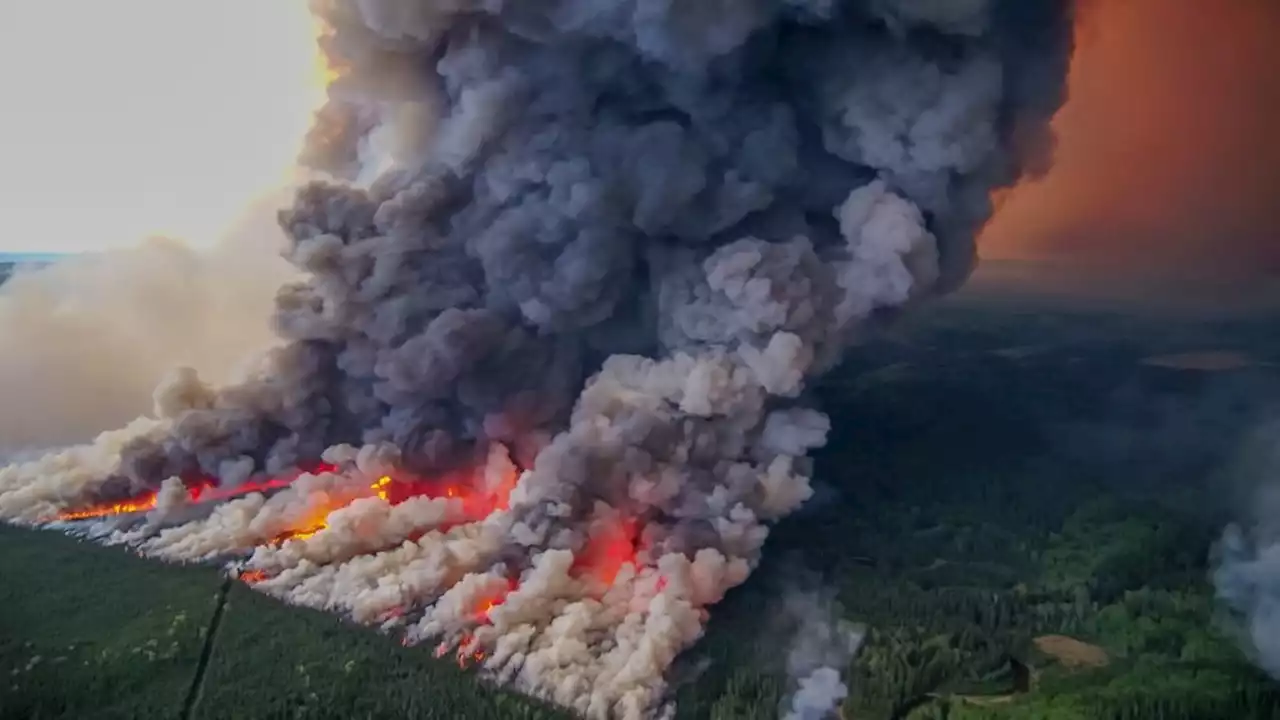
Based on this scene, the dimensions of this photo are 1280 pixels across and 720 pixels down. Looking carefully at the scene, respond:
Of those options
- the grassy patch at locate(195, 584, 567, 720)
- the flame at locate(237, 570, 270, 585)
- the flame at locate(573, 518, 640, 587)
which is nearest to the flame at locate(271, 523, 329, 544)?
the flame at locate(237, 570, 270, 585)

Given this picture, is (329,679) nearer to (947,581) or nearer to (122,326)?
(947,581)

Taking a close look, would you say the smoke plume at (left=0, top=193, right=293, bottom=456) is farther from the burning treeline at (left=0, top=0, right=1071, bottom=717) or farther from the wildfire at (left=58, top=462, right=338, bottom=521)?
the wildfire at (left=58, top=462, right=338, bottom=521)

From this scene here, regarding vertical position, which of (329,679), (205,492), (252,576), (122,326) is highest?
(122,326)

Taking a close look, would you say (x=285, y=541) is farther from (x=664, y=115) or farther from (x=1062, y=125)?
(x=1062, y=125)

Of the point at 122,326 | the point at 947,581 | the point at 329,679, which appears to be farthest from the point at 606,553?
the point at 122,326

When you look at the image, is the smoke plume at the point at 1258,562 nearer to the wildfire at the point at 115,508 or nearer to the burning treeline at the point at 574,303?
the burning treeline at the point at 574,303

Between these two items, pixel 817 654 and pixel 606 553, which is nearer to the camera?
pixel 817 654
